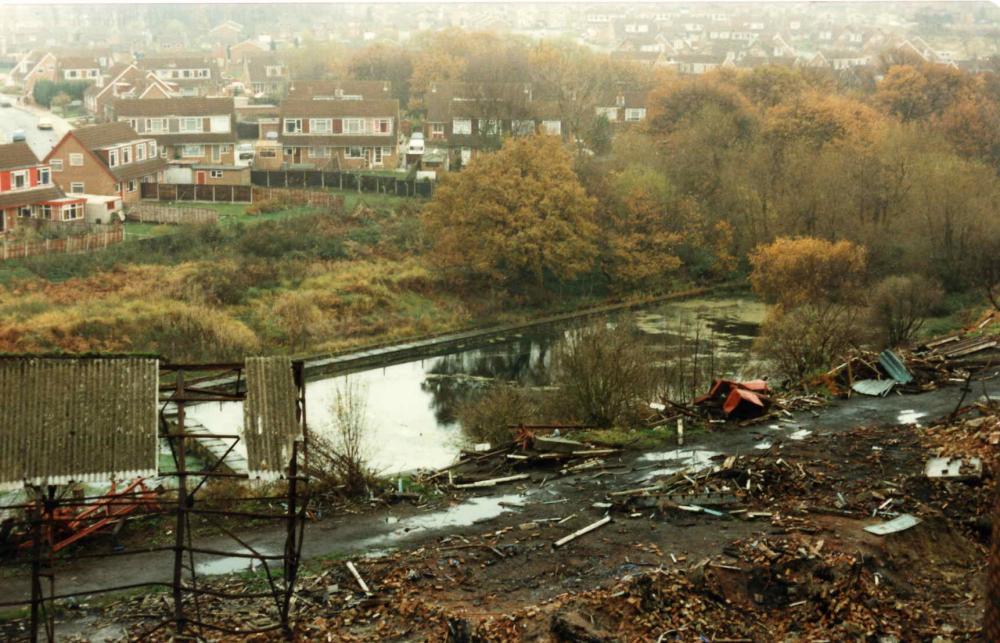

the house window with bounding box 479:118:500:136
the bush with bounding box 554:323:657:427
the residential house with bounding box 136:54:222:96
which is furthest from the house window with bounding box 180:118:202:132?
the bush with bounding box 554:323:657:427

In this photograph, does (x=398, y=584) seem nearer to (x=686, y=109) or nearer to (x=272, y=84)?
(x=686, y=109)

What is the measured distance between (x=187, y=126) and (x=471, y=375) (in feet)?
96.7

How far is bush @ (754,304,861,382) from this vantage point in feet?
75.7

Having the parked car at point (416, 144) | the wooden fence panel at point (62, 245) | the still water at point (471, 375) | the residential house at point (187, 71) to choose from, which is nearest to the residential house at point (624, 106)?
the parked car at point (416, 144)

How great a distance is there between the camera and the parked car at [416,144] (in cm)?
5853

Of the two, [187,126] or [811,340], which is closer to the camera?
[811,340]

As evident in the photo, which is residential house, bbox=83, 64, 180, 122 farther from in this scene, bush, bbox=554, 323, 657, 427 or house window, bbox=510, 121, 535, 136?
bush, bbox=554, 323, 657, 427

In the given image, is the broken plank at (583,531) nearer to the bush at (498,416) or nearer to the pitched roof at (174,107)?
the bush at (498,416)

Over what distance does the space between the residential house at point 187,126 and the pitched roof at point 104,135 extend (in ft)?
8.87

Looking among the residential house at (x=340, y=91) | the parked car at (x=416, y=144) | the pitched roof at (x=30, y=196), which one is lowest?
the pitched roof at (x=30, y=196)

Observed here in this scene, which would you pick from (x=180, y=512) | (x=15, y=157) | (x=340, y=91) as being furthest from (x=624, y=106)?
(x=180, y=512)

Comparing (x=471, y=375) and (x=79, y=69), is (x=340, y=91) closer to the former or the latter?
(x=471, y=375)

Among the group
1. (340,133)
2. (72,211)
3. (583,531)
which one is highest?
(340,133)

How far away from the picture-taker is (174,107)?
177ft
